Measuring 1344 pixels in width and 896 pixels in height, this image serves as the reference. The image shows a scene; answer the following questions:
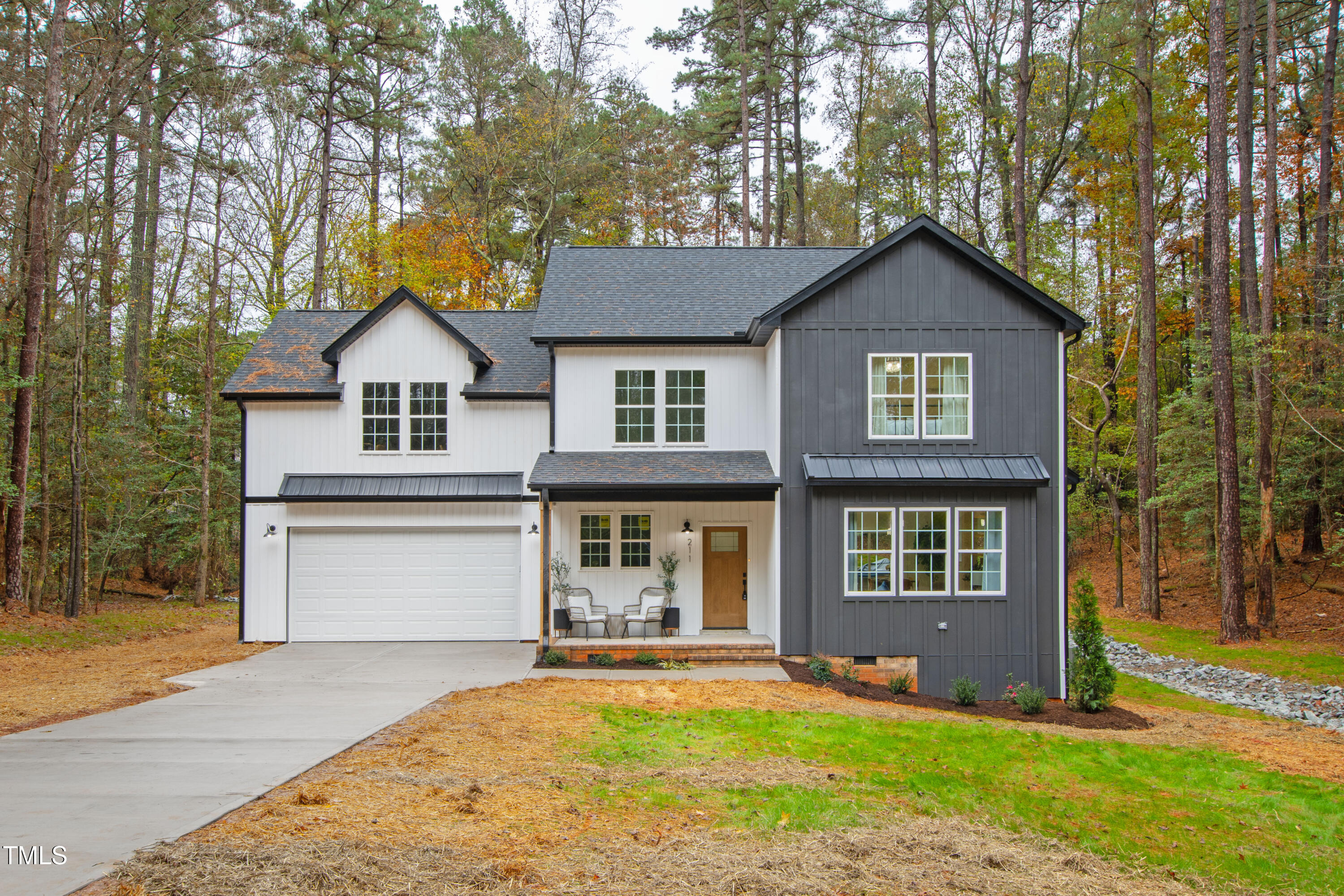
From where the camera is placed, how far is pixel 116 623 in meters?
17.5

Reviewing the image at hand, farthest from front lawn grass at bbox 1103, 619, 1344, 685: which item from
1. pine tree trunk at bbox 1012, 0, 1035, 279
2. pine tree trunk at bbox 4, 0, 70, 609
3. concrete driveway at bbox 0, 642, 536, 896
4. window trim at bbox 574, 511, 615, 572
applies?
pine tree trunk at bbox 4, 0, 70, 609

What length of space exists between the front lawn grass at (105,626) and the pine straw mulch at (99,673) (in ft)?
1.06

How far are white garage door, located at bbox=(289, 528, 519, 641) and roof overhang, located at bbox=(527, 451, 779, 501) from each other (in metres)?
2.34

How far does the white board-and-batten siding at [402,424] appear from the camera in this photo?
15.2 metres

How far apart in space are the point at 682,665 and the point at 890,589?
348 centimetres

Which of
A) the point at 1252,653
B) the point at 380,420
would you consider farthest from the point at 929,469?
the point at 380,420

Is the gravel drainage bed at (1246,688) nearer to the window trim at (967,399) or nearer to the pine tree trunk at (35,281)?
the window trim at (967,399)

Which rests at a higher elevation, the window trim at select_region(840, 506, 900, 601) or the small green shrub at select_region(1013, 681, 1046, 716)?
the window trim at select_region(840, 506, 900, 601)

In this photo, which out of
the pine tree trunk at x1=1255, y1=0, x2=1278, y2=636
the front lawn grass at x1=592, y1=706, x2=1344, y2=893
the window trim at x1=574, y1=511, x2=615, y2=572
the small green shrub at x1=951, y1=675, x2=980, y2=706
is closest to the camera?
the front lawn grass at x1=592, y1=706, x2=1344, y2=893

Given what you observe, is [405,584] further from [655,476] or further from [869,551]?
[869,551]

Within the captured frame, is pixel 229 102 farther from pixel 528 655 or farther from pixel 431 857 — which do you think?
pixel 431 857

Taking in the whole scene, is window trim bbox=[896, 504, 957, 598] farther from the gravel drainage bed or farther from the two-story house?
the gravel drainage bed

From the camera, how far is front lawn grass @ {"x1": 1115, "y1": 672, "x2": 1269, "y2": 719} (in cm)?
1198

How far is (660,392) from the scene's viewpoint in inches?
572
